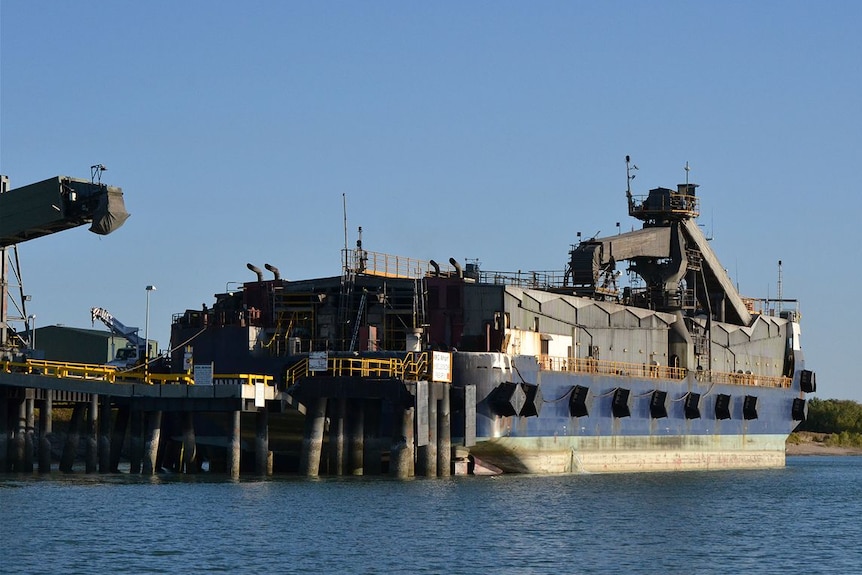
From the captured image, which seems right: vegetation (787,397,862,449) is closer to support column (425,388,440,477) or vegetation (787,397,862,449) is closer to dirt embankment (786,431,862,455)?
dirt embankment (786,431,862,455)

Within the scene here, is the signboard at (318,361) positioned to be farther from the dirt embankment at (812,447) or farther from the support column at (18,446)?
the dirt embankment at (812,447)

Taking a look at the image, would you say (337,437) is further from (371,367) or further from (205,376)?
(205,376)

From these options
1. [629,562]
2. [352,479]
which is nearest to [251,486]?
[352,479]

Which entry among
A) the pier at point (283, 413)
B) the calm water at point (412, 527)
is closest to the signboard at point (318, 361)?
the pier at point (283, 413)

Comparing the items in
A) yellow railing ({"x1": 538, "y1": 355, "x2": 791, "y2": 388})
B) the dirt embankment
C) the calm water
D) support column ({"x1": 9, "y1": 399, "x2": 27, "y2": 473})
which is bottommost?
the dirt embankment

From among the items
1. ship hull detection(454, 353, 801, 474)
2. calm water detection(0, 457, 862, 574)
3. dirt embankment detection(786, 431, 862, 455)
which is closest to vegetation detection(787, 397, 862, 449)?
dirt embankment detection(786, 431, 862, 455)

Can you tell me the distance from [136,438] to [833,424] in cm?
12374

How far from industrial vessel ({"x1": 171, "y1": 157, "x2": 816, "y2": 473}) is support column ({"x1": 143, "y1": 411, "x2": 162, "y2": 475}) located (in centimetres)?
608

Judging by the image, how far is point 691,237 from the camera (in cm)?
9969

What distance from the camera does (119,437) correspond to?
78125mm

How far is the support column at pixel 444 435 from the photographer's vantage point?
71375 millimetres

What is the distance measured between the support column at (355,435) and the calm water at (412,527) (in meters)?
1.96

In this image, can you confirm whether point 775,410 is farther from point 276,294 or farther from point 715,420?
point 276,294

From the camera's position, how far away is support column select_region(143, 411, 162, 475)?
71562 millimetres
